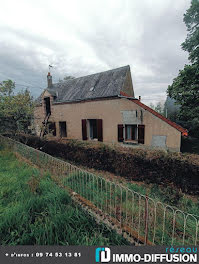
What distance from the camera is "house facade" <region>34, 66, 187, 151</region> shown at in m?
7.30

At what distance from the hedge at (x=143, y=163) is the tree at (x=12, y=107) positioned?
352cm

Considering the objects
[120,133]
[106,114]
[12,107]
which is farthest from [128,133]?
[12,107]

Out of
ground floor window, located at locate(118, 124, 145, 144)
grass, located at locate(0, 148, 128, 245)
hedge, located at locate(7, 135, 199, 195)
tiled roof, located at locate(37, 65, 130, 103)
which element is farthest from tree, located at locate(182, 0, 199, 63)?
grass, located at locate(0, 148, 128, 245)

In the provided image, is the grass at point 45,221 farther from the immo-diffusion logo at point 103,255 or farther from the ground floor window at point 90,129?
the ground floor window at point 90,129

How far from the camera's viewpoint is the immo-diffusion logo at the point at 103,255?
179 centimetres

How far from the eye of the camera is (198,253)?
178 centimetres

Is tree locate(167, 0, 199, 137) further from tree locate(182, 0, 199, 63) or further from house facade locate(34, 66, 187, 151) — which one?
house facade locate(34, 66, 187, 151)

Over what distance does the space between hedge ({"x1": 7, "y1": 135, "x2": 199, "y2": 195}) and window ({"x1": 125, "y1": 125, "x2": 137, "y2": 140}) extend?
3365 millimetres

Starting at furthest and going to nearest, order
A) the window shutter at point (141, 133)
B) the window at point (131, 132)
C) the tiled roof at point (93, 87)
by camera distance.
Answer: the tiled roof at point (93, 87) → the window at point (131, 132) → the window shutter at point (141, 133)

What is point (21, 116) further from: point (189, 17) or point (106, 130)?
point (189, 17)

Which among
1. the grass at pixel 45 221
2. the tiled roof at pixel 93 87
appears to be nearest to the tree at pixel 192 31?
the tiled roof at pixel 93 87

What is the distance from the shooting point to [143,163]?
4.63m

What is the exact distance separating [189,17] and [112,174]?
12431 mm

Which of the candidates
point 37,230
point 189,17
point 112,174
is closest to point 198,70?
point 189,17
